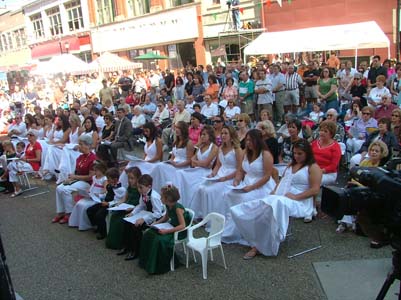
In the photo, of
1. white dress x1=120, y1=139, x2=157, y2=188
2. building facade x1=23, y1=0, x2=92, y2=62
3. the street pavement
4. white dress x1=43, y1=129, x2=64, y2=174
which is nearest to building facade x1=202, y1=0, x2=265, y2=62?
white dress x1=43, y1=129, x2=64, y2=174

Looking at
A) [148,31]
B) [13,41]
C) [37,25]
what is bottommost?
[148,31]

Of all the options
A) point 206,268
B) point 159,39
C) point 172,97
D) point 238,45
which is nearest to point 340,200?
point 206,268

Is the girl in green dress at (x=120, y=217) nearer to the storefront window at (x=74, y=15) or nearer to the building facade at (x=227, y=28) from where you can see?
the building facade at (x=227, y=28)

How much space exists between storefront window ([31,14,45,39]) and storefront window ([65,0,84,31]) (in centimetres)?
644

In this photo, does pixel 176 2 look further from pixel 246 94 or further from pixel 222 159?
pixel 222 159

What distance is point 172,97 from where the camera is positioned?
15320 mm

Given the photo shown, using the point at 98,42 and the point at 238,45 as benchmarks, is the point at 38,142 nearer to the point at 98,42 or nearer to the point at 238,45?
the point at 238,45

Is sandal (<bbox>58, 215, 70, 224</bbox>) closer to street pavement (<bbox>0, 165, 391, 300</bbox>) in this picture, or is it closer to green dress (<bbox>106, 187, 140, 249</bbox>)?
street pavement (<bbox>0, 165, 391, 300</bbox>)

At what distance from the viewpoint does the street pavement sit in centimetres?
436

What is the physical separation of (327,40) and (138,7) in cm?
1984

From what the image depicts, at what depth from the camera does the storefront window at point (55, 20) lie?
4097 centimetres

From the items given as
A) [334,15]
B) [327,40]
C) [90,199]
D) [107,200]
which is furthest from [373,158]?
[334,15]

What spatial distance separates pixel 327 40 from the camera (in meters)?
15.3

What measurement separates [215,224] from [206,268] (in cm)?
53
